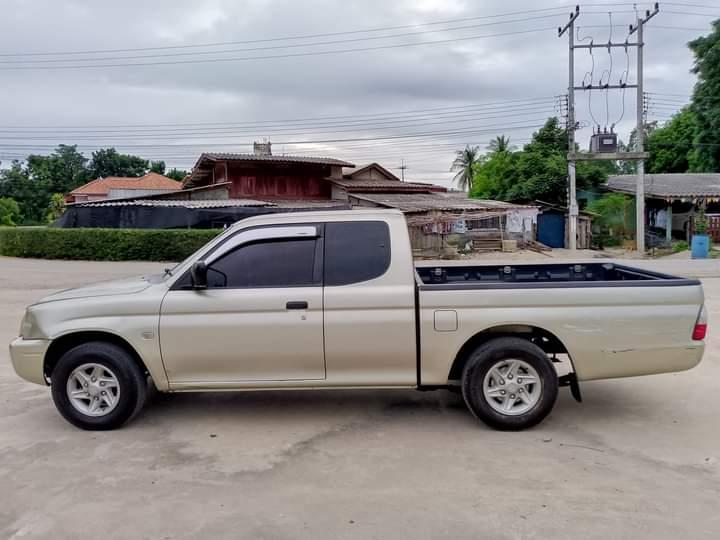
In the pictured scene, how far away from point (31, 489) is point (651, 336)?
4688mm

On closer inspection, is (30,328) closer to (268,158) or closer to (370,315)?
(370,315)

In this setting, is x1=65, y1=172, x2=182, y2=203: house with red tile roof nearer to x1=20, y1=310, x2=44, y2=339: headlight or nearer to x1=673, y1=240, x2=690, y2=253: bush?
x1=673, y1=240, x2=690, y2=253: bush

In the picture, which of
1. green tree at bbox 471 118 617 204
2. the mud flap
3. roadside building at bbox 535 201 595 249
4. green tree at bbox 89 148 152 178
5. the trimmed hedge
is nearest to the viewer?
the mud flap

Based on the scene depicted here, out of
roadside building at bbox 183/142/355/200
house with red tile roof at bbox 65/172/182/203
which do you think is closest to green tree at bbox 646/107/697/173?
roadside building at bbox 183/142/355/200

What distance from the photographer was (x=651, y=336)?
4.98 m

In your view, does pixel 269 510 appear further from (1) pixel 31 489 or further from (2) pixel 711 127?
(2) pixel 711 127

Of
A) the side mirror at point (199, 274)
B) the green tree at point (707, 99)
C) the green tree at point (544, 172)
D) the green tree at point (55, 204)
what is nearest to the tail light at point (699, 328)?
the side mirror at point (199, 274)

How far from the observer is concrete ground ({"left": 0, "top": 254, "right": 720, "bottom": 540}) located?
3.58 m

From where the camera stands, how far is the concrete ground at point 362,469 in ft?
11.7

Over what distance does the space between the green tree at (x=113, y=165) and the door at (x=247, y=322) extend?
8342 cm

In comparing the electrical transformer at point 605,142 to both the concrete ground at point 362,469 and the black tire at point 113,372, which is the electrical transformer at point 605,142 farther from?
the black tire at point 113,372

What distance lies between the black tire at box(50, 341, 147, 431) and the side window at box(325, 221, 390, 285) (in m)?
1.78

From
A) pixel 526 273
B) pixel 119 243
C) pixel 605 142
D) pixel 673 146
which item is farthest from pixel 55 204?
pixel 526 273

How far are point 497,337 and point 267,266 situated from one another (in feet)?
6.57
